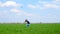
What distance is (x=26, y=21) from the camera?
22969 mm

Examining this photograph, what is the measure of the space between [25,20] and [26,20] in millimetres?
121

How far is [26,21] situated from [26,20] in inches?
4.8

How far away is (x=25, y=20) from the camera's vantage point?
2295 centimetres

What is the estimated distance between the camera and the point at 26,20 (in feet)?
75.3

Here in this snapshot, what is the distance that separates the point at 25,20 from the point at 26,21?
0.56 ft
